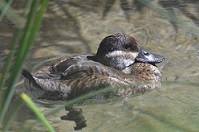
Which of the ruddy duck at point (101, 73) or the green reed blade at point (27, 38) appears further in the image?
the ruddy duck at point (101, 73)

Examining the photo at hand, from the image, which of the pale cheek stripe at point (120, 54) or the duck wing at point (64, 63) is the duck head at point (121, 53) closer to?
the pale cheek stripe at point (120, 54)

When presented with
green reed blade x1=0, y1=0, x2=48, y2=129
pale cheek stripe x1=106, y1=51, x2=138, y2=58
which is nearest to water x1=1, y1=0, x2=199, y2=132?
pale cheek stripe x1=106, y1=51, x2=138, y2=58

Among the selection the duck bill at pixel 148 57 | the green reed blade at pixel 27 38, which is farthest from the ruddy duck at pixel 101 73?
the green reed blade at pixel 27 38

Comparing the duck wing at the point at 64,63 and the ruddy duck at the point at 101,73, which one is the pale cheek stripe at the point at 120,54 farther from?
the duck wing at the point at 64,63

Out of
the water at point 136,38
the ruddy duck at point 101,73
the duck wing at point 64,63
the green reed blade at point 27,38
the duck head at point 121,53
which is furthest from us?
the duck head at point 121,53

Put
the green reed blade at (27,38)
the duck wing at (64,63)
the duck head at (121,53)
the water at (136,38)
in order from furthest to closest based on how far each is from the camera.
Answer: the duck head at (121,53), the duck wing at (64,63), the water at (136,38), the green reed blade at (27,38)

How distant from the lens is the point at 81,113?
4840 millimetres

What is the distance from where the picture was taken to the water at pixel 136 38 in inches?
182

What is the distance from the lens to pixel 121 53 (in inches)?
225

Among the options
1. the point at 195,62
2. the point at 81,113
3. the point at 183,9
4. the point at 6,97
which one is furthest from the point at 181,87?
the point at 6,97

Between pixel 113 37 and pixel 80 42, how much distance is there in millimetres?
686

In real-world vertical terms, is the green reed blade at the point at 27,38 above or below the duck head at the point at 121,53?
above

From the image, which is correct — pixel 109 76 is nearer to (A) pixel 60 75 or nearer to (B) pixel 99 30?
(A) pixel 60 75

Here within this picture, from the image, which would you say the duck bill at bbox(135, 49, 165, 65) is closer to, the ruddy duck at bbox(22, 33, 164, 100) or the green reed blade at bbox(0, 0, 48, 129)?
the ruddy duck at bbox(22, 33, 164, 100)
